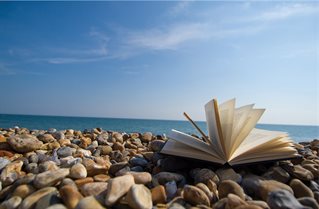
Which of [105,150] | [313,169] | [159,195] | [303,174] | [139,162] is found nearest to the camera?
[159,195]

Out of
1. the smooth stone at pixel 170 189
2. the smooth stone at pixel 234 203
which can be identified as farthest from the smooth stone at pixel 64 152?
the smooth stone at pixel 234 203

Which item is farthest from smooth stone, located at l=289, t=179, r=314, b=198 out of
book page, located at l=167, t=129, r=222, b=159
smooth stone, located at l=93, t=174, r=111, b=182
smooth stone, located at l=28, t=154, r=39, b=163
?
smooth stone, located at l=28, t=154, r=39, b=163

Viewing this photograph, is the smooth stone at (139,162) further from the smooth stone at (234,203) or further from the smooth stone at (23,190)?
the smooth stone at (234,203)

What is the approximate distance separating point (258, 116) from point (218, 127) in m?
0.39

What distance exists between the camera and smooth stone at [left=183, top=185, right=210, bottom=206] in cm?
131

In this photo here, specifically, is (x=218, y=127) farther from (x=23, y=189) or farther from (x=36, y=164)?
(x=36, y=164)

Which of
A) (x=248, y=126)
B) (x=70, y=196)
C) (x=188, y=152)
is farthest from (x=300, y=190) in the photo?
(x=70, y=196)

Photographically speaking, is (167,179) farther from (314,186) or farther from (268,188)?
(314,186)

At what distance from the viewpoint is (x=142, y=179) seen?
5.04 ft

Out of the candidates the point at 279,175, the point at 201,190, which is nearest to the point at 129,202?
the point at 201,190

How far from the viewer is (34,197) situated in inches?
51.2

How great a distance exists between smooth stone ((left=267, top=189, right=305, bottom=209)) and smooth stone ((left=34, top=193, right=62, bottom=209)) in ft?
3.76

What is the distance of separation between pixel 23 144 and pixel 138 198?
1.77 meters

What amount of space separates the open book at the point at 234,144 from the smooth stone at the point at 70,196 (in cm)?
80
